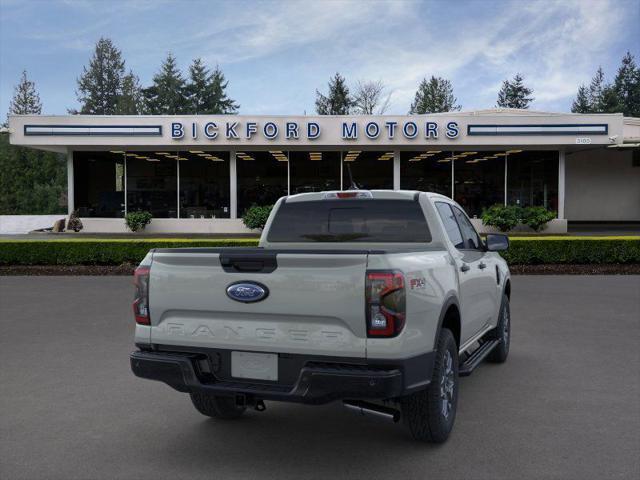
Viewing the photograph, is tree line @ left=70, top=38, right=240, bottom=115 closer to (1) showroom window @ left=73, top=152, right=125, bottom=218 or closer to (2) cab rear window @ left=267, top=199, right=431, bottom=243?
(1) showroom window @ left=73, top=152, right=125, bottom=218

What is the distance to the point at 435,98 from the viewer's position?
73.4m

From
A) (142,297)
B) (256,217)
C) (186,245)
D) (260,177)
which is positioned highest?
(260,177)

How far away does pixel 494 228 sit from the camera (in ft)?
83.8

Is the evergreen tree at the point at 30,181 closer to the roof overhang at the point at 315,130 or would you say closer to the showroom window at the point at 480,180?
the roof overhang at the point at 315,130

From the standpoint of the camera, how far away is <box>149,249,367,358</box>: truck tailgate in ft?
12.1

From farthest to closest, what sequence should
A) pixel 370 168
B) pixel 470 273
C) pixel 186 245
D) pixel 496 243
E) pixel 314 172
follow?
pixel 370 168 → pixel 314 172 → pixel 186 245 → pixel 496 243 → pixel 470 273

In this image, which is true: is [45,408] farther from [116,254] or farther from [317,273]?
[116,254]

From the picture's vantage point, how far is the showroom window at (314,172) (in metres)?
26.8

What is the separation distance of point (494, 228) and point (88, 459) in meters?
23.1

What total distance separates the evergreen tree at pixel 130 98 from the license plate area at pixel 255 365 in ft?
231

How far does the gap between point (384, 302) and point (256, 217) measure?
21.3 m

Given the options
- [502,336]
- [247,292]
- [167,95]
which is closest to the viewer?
[247,292]

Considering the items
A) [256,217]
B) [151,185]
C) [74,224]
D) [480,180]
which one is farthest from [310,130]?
[74,224]

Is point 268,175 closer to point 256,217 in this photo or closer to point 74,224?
point 256,217
